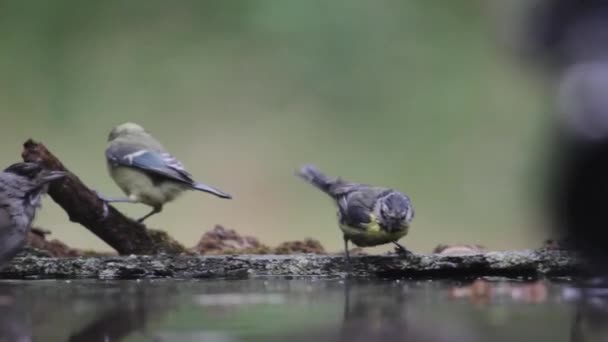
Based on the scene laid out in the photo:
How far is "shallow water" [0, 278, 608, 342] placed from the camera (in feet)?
6.12

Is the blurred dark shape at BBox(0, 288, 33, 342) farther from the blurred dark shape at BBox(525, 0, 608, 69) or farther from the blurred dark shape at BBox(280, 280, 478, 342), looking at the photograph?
the blurred dark shape at BBox(525, 0, 608, 69)

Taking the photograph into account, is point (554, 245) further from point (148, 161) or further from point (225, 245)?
point (148, 161)

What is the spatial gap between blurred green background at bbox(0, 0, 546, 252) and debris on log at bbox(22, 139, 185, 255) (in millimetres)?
2565

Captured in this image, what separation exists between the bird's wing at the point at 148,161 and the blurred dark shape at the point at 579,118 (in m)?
1.47

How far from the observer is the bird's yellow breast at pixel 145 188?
3.93 metres

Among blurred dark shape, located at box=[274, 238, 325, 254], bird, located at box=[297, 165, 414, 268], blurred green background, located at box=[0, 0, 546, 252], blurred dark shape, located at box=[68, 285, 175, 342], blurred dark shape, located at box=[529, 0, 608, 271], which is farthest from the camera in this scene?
blurred green background, located at box=[0, 0, 546, 252]

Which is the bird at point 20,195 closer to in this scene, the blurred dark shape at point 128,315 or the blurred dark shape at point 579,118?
the blurred dark shape at point 128,315

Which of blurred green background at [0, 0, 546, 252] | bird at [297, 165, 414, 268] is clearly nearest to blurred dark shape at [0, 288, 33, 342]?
bird at [297, 165, 414, 268]

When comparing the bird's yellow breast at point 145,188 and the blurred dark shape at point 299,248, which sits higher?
the bird's yellow breast at point 145,188

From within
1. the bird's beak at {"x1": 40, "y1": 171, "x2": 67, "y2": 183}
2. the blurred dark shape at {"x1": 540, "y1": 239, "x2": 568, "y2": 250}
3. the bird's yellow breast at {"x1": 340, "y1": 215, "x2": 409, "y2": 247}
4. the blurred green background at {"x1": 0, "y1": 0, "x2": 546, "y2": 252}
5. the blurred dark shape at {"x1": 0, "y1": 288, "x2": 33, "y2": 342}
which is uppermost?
the blurred green background at {"x1": 0, "y1": 0, "x2": 546, "y2": 252}

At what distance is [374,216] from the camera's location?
3533 millimetres

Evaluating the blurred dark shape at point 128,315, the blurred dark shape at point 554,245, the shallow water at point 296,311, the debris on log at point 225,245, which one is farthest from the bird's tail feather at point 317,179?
the blurred dark shape at point 128,315

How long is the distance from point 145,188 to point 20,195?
0.89 m

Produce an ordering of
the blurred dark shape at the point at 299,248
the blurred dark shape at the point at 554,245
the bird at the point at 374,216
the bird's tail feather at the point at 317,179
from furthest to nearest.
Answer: the bird's tail feather at the point at 317,179 → the blurred dark shape at the point at 299,248 → the bird at the point at 374,216 → the blurred dark shape at the point at 554,245
